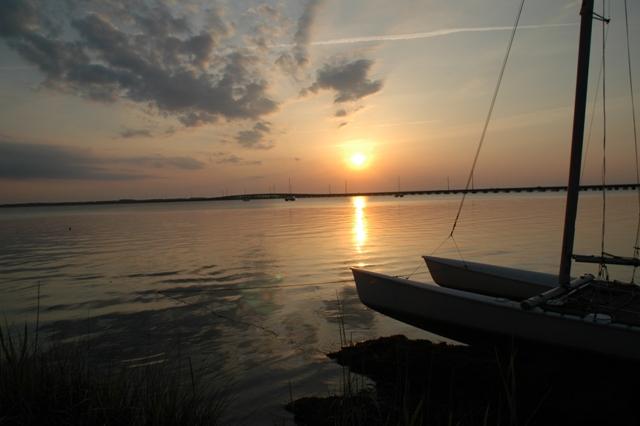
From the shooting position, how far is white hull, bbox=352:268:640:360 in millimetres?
6445

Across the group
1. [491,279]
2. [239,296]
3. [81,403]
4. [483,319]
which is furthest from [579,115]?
[239,296]

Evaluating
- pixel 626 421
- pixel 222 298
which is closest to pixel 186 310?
pixel 222 298

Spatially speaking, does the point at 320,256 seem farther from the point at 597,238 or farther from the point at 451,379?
the point at 597,238

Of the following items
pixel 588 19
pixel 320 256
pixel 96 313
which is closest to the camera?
pixel 588 19

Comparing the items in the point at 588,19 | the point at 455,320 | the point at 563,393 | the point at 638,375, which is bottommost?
the point at 563,393

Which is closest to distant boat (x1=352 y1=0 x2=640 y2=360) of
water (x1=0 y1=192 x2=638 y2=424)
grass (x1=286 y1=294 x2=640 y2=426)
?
grass (x1=286 y1=294 x2=640 y2=426)

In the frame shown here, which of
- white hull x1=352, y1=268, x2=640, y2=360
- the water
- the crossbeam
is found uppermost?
the crossbeam

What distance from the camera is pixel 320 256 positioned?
74.1 feet

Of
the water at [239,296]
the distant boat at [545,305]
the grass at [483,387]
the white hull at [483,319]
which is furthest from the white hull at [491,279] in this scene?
the white hull at [483,319]

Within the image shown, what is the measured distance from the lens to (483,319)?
762 cm

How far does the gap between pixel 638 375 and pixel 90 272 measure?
19667 mm

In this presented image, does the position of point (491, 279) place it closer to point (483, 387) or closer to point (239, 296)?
point (483, 387)

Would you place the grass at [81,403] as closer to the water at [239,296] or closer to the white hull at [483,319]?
the water at [239,296]

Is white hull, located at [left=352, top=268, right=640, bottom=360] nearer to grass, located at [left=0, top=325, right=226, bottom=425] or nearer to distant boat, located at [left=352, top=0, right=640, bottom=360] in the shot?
distant boat, located at [left=352, top=0, right=640, bottom=360]
